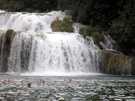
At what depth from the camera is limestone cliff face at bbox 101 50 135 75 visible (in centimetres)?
5384

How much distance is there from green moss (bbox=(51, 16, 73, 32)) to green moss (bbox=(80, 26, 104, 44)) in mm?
2241

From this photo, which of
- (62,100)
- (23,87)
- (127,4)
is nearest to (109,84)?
(23,87)

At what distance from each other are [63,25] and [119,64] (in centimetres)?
1102

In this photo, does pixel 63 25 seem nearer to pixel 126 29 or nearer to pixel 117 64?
pixel 126 29

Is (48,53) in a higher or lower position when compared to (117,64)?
higher

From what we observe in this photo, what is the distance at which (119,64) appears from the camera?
54.0 m

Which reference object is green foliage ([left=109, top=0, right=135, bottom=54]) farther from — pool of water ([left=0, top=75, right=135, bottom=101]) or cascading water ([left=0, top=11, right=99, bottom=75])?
pool of water ([left=0, top=75, right=135, bottom=101])

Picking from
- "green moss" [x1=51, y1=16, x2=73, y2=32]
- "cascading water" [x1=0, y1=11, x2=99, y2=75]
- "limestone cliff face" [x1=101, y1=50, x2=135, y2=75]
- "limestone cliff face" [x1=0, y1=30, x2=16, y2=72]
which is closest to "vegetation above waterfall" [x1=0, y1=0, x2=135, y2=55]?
"green moss" [x1=51, y1=16, x2=73, y2=32]

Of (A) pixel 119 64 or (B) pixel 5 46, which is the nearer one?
(A) pixel 119 64

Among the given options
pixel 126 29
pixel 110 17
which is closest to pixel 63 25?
pixel 110 17

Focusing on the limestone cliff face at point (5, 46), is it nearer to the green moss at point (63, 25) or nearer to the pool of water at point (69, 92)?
the green moss at point (63, 25)

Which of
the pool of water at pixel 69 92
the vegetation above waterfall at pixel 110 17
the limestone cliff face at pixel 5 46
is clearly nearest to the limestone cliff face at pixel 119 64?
the vegetation above waterfall at pixel 110 17

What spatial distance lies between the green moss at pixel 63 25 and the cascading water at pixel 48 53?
2977 millimetres

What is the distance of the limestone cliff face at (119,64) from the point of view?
53.8 metres
